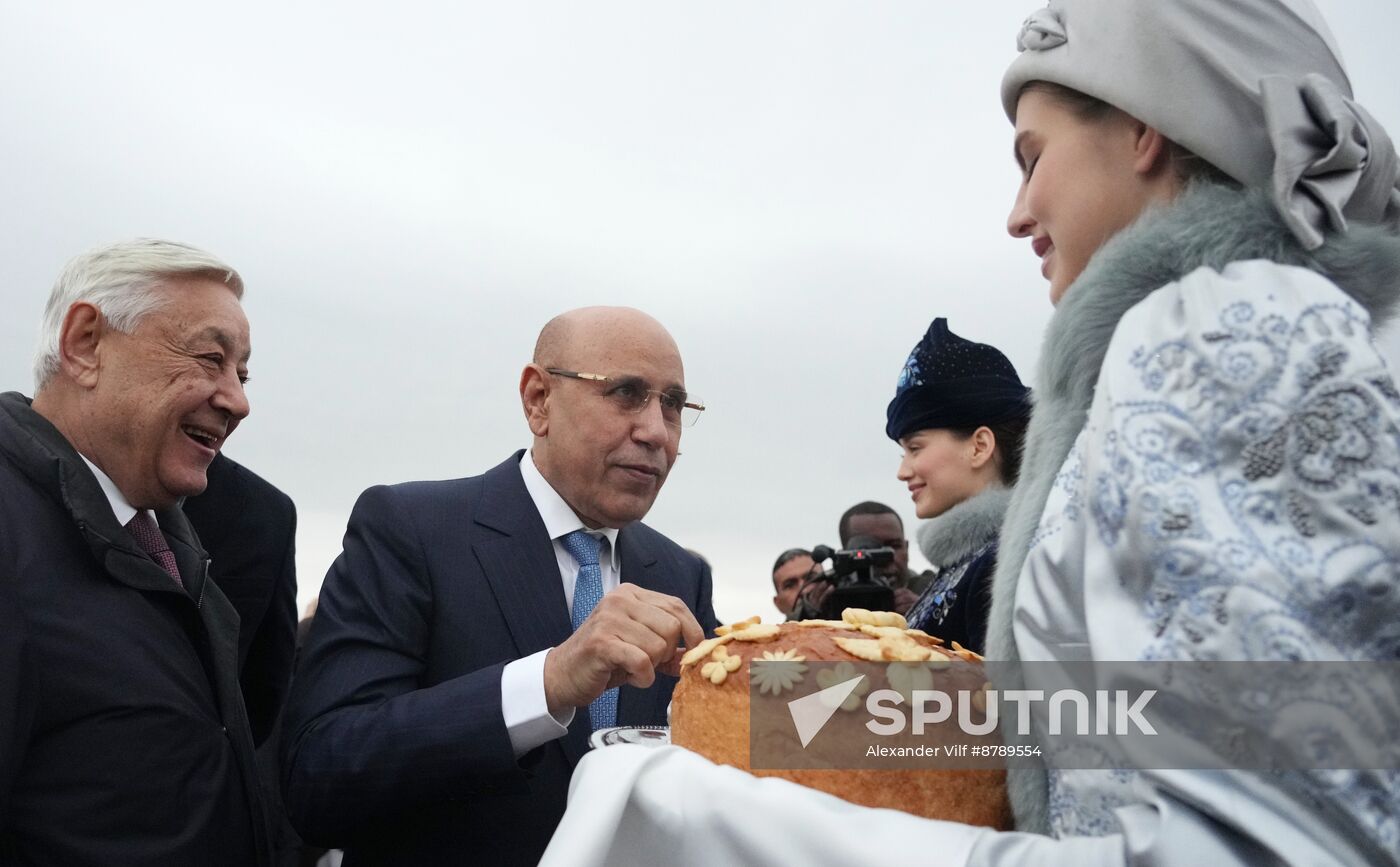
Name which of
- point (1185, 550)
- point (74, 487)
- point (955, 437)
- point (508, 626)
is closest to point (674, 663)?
point (508, 626)

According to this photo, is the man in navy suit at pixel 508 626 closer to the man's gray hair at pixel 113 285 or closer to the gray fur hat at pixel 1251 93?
the man's gray hair at pixel 113 285

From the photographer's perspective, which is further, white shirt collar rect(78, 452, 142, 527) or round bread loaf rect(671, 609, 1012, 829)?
white shirt collar rect(78, 452, 142, 527)

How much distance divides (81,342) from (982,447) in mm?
2783

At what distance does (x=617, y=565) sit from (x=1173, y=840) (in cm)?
233

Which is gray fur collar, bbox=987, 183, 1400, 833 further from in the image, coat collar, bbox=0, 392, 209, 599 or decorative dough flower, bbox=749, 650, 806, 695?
coat collar, bbox=0, 392, 209, 599

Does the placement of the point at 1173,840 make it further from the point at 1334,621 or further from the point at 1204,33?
the point at 1204,33

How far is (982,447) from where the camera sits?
3.79 meters

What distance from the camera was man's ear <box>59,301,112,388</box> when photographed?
297cm

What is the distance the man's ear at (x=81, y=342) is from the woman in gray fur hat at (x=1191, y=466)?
7.07 ft

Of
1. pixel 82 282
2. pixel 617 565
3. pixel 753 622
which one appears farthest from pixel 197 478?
pixel 753 622

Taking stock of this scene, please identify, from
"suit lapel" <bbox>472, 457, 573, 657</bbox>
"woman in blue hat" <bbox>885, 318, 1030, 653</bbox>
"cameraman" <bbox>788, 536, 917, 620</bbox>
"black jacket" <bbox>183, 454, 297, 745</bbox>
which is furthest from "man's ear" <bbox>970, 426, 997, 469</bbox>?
"black jacket" <bbox>183, 454, 297, 745</bbox>

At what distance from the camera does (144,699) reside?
8.39 ft

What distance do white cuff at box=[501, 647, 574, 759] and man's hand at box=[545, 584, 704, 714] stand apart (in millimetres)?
25

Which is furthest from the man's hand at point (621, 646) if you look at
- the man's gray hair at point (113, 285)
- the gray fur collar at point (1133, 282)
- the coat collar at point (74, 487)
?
the man's gray hair at point (113, 285)
